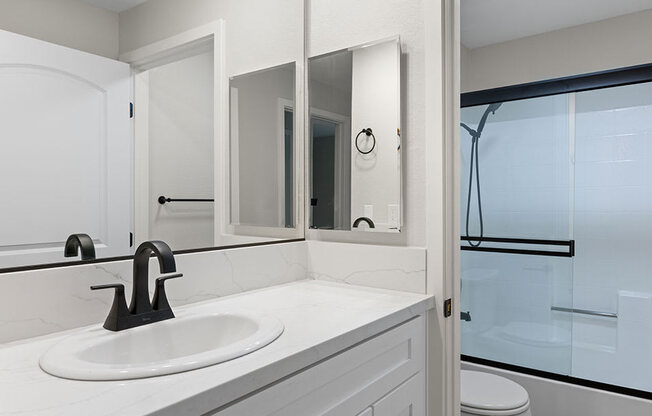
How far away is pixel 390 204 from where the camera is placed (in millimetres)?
1412

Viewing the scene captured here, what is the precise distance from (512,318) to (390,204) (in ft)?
5.43

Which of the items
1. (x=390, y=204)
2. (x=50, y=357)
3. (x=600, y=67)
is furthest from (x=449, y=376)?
(x=600, y=67)

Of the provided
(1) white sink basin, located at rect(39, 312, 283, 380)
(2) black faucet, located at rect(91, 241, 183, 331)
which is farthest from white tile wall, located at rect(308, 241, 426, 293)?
(2) black faucet, located at rect(91, 241, 183, 331)

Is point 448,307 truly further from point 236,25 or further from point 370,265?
point 236,25

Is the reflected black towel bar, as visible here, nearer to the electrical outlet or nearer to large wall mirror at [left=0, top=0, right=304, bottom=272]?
large wall mirror at [left=0, top=0, right=304, bottom=272]

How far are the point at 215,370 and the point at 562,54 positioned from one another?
263 cm

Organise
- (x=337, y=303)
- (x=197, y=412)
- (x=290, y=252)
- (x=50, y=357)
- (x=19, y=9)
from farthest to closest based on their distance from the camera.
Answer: (x=290, y=252) → (x=337, y=303) → (x=19, y=9) → (x=50, y=357) → (x=197, y=412)

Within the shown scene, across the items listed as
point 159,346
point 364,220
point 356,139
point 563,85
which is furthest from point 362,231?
point 563,85

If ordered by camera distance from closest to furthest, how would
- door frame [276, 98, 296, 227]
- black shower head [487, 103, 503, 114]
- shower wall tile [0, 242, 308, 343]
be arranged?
shower wall tile [0, 242, 308, 343] < door frame [276, 98, 296, 227] < black shower head [487, 103, 503, 114]

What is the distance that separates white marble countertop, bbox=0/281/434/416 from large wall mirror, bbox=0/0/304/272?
0.25 m

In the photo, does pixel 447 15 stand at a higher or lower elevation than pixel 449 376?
higher

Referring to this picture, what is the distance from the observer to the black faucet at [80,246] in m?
0.99

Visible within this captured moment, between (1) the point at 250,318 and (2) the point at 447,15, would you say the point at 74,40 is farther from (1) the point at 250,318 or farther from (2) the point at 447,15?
(2) the point at 447,15

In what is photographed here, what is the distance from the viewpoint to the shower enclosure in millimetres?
2350
